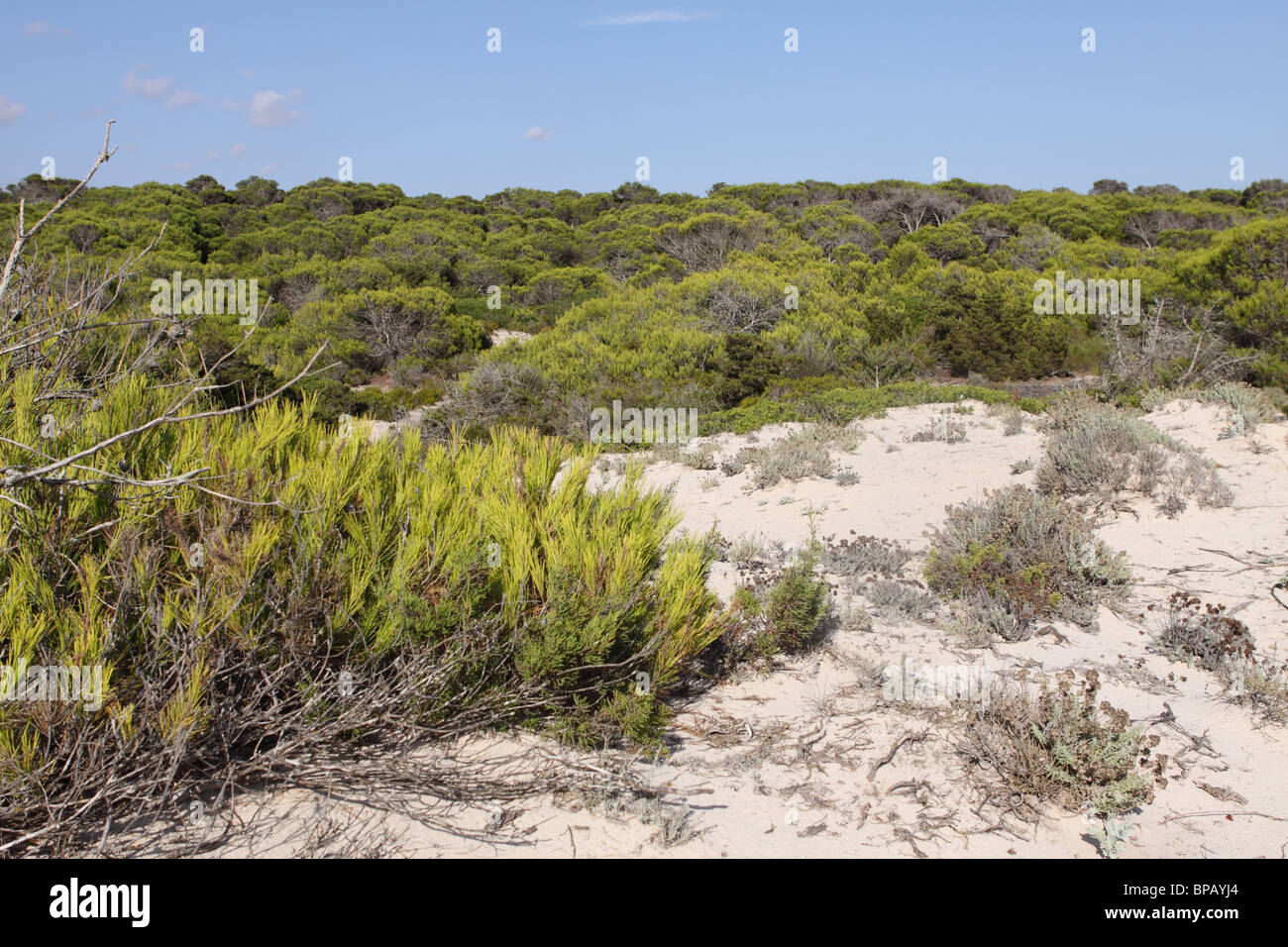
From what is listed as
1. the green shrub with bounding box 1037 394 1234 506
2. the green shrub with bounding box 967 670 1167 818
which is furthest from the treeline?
the green shrub with bounding box 1037 394 1234 506

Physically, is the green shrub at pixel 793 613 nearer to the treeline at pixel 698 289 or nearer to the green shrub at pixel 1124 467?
the green shrub at pixel 1124 467

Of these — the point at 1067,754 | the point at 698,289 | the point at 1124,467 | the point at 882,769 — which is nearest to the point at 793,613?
the point at 882,769

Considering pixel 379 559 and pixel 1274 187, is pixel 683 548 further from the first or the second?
pixel 1274 187

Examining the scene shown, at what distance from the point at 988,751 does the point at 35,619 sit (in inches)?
146

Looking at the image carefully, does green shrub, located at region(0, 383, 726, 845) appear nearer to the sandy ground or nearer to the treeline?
the sandy ground

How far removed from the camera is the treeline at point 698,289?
13.1 m

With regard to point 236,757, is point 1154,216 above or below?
above

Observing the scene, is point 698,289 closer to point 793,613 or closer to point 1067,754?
point 793,613

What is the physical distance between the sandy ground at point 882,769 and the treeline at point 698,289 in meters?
2.74

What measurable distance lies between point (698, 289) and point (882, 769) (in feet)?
46.7

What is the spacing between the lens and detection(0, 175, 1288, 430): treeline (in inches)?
516

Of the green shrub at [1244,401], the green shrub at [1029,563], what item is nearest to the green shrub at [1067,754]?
the green shrub at [1029,563]

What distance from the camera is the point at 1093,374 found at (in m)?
14.8

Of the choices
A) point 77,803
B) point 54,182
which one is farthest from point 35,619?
point 54,182
